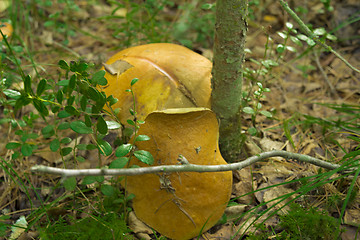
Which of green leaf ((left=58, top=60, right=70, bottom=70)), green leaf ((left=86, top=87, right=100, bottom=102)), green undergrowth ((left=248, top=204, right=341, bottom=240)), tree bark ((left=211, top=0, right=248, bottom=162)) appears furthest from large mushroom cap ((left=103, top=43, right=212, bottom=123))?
green undergrowth ((left=248, top=204, right=341, bottom=240))

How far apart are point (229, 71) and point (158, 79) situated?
478 mm

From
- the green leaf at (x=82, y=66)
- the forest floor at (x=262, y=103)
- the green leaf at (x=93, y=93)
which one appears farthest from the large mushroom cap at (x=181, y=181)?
the green leaf at (x=82, y=66)

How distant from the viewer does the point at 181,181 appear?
5.98 feet

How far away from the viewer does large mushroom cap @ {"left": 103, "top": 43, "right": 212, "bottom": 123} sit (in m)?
2.01

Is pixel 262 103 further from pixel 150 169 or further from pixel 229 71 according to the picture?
pixel 150 169

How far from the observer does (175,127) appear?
184 cm

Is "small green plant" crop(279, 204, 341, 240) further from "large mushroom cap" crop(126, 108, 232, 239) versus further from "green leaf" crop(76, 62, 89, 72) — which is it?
"green leaf" crop(76, 62, 89, 72)

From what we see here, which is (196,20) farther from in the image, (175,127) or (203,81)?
(175,127)

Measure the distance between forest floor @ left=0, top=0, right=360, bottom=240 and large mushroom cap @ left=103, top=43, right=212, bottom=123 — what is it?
0.27 m

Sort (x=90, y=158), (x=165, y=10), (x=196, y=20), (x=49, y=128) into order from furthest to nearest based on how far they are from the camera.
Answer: (x=165, y=10)
(x=196, y=20)
(x=90, y=158)
(x=49, y=128)

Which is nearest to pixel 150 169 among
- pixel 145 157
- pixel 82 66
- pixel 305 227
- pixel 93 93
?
pixel 145 157

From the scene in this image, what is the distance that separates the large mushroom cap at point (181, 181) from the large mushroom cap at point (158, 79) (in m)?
0.20

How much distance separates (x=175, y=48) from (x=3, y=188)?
1700mm

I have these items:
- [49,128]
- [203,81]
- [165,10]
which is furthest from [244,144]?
[165,10]
